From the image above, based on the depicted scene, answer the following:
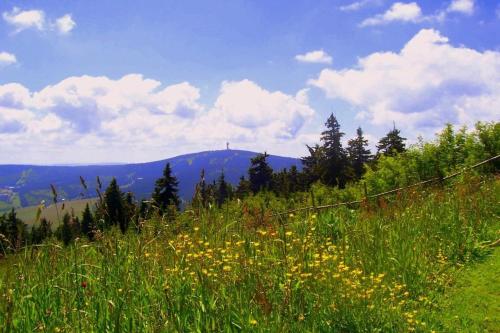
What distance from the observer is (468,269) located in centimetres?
714

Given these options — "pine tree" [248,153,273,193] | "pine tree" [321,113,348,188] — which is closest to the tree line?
"pine tree" [321,113,348,188]

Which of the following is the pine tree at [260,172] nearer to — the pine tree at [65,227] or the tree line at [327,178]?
the tree line at [327,178]

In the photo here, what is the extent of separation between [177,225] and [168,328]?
11.6 ft

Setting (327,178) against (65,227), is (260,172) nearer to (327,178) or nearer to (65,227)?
(327,178)

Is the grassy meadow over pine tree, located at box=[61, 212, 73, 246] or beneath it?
beneath

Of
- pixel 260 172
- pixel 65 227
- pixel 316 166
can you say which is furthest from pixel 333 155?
pixel 65 227

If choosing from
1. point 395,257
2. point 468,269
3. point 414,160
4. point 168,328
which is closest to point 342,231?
point 395,257

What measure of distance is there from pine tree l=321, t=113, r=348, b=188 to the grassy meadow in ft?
160

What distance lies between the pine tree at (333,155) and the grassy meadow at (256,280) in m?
48.7

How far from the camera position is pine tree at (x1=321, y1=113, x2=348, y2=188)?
57.0 metres

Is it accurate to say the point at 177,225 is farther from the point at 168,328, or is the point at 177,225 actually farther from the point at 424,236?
the point at 424,236

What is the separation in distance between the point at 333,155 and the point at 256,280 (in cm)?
5422

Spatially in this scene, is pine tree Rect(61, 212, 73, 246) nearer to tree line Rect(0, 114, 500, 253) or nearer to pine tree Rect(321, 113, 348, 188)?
tree line Rect(0, 114, 500, 253)

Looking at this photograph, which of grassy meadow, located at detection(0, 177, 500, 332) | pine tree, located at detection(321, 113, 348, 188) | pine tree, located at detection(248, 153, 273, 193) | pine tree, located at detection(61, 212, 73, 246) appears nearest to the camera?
grassy meadow, located at detection(0, 177, 500, 332)
